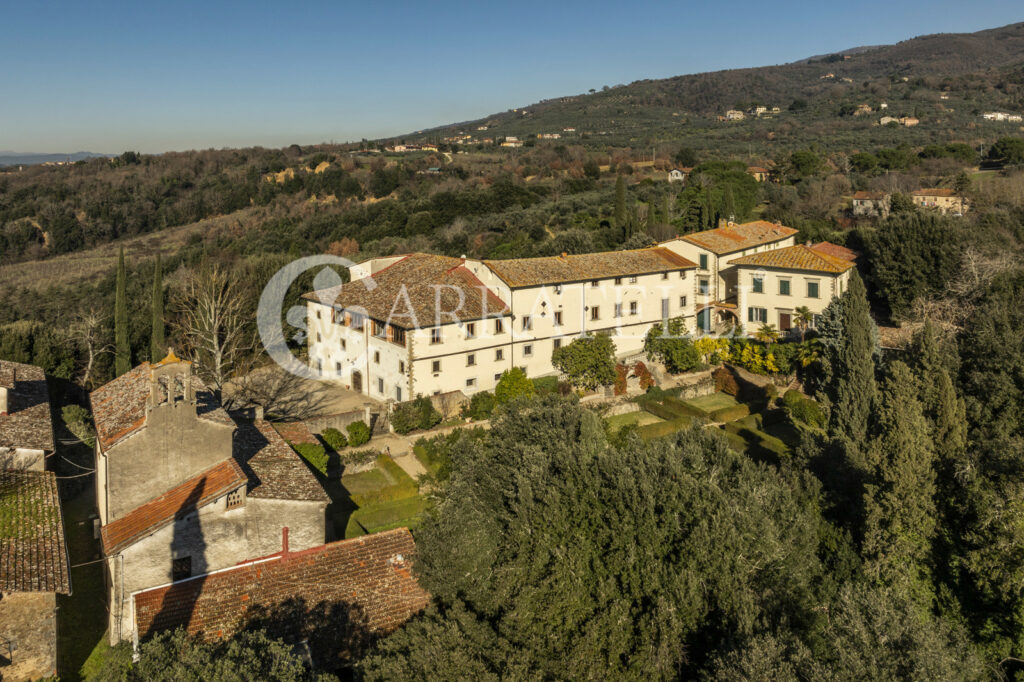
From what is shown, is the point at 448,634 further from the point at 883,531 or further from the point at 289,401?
the point at 289,401

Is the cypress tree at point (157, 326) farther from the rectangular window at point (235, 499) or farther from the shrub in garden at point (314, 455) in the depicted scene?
the rectangular window at point (235, 499)

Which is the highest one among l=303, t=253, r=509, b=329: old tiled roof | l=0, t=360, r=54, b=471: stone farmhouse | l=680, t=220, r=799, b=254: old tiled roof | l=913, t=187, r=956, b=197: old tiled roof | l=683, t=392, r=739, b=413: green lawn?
l=913, t=187, r=956, b=197: old tiled roof

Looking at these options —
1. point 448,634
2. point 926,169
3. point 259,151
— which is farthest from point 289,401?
point 259,151

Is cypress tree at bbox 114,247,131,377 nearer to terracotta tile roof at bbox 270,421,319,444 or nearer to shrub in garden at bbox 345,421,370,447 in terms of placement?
terracotta tile roof at bbox 270,421,319,444

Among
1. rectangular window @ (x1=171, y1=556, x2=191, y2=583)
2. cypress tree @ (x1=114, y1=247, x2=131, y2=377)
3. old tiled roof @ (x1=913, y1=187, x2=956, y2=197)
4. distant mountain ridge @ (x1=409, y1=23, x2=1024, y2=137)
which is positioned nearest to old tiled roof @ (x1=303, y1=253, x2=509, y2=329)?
cypress tree @ (x1=114, y1=247, x2=131, y2=377)

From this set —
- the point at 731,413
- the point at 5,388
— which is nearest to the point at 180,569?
the point at 5,388

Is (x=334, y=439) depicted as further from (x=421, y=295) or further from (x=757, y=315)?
(x=757, y=315)

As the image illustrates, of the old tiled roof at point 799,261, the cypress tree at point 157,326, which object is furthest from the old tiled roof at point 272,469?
the old tiled roof at point 799,261
